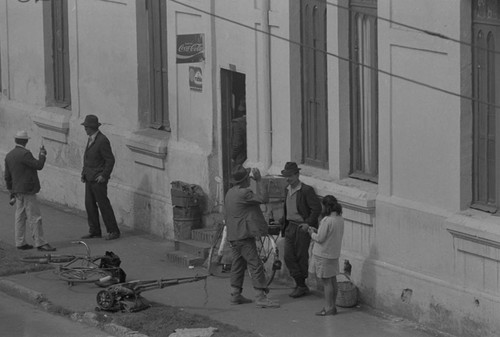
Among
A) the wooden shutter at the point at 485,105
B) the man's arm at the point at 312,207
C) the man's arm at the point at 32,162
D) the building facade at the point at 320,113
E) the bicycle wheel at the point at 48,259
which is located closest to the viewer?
the wooden shutter at the point at 485,105

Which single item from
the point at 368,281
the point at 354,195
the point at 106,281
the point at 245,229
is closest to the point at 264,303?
the point at 245,229

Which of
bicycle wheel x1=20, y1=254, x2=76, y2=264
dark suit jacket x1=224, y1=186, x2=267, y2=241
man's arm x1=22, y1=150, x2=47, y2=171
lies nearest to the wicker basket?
dark suit jacket x1=224, y1=186, x2=267, y2=241

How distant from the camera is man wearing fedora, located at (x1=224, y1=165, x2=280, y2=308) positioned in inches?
603

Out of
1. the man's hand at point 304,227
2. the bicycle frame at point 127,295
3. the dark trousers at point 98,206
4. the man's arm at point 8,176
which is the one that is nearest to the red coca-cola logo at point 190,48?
the dark trousers at point 98,206

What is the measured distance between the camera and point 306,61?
55.0 feet

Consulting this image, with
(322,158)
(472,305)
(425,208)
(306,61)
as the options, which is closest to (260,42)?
(306,61)

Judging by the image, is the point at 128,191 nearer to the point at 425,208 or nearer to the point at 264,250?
the point at 264,250

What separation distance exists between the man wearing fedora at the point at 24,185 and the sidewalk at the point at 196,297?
1.07 ft

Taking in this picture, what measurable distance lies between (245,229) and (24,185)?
4610mm

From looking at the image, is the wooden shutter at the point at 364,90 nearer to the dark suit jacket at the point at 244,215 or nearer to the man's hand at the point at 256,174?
the man's hand at the point at 256,174

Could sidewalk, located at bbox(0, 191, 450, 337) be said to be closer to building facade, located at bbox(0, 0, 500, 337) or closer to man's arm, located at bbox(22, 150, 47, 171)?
building facade, located at bbox(0, 0, 500, 337)

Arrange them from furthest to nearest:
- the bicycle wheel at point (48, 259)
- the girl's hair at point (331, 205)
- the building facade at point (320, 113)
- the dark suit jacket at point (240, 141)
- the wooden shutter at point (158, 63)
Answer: the wooden shutter at point (158, 63), the dark suit jacket at point (240, 141), the bicycle wheel at point (48, 259), the girl's hair at point (331, 205), the building facade at point (320, 113)

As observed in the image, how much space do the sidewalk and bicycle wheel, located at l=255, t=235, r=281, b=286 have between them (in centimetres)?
29

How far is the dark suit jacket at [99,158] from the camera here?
1925cm
